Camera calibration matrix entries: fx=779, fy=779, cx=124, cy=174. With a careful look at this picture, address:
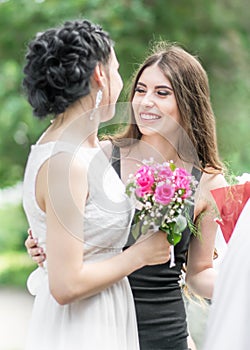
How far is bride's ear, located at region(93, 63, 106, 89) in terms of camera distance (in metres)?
1.72

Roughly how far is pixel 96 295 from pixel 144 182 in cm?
28

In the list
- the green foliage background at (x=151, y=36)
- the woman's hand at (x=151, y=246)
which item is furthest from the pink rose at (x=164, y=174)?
the green foliage background at (x=151, y=36)

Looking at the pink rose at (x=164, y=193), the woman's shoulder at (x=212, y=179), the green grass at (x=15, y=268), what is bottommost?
the pink rose at (x=164, y=193)

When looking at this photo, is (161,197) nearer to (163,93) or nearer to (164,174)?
(164,174)

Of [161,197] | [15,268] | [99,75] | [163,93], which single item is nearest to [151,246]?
[161,197]

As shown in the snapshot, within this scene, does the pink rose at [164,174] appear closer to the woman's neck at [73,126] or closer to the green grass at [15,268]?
the woman's neck at [73,126]

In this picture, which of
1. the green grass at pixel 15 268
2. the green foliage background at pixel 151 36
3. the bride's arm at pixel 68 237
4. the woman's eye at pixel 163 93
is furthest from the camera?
the green grass at pixel 15 268

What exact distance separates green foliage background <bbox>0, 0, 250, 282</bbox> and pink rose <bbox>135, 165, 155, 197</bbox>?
4312 millimetres

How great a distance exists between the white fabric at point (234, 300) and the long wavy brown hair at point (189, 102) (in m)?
0.63

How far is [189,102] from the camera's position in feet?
7.09

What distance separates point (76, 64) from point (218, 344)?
654 mm

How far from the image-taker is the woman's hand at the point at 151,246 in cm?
176

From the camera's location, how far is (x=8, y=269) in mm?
7867

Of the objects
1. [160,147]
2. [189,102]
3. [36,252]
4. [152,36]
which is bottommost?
[36,252]
